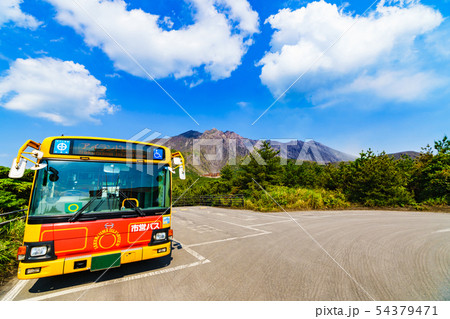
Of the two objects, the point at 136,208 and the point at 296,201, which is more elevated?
the point at 136,208

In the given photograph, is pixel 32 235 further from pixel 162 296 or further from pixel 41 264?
pixel 162 296

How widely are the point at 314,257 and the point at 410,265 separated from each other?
1.75 metres

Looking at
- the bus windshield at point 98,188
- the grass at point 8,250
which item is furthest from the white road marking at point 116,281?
the grass at point 8,250

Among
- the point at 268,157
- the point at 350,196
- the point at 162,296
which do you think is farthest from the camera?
the point at 268,157

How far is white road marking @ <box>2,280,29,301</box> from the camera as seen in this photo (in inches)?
113

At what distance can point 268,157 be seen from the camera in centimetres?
2512

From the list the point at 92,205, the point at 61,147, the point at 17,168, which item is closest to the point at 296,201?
the point at 92,205

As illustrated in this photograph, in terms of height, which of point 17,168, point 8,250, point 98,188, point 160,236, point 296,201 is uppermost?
point 17,168

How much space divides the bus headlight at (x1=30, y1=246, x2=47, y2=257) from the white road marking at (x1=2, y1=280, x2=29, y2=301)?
0.74 m

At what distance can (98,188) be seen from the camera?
357 cm

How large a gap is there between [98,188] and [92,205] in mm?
331

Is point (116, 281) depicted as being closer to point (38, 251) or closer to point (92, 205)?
point (38, 251)

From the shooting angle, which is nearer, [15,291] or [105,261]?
[15,291]

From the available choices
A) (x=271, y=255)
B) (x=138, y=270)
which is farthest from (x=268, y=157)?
(x=138, y=270)
